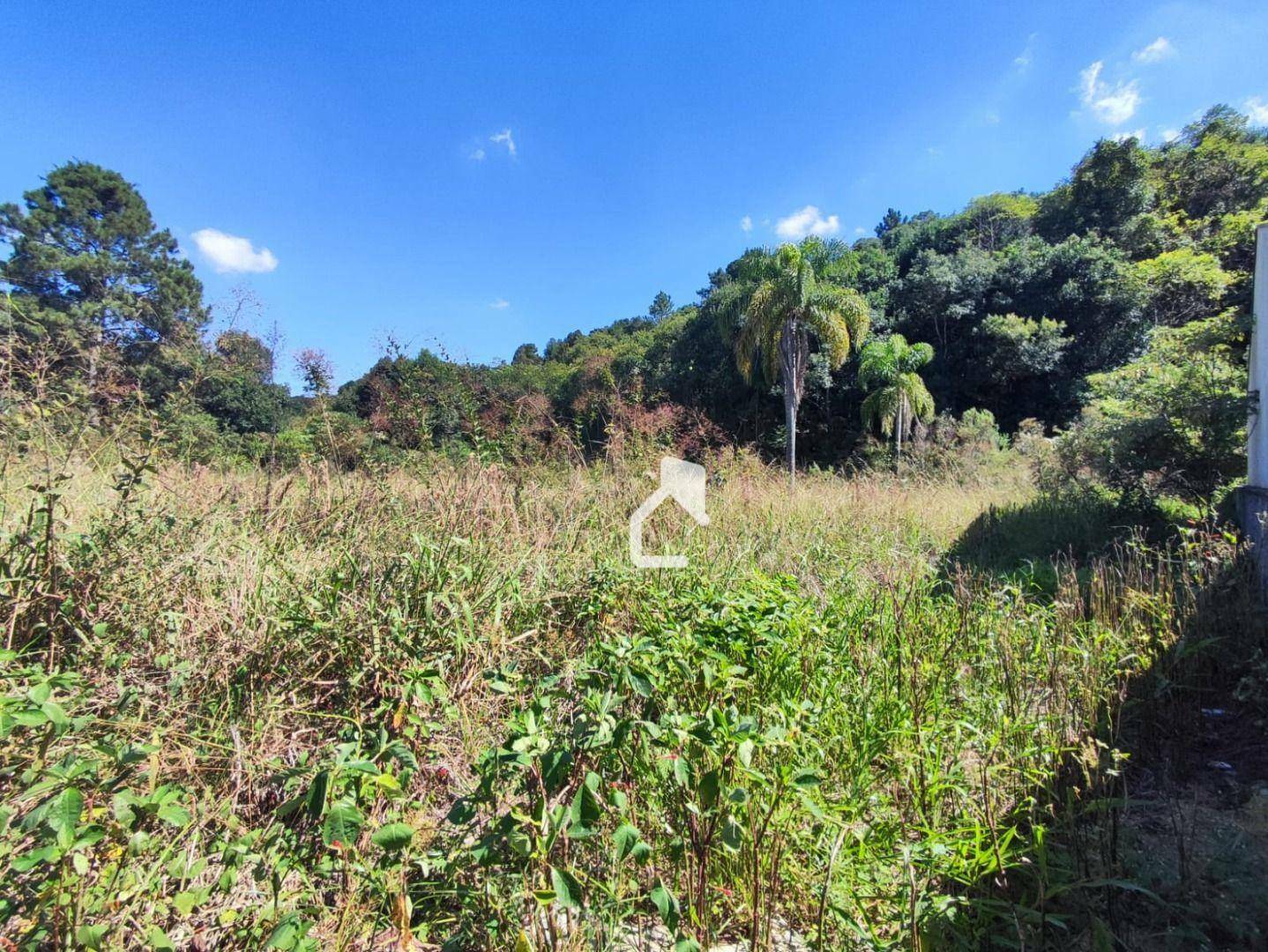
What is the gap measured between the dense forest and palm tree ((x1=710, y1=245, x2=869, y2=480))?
17 cm

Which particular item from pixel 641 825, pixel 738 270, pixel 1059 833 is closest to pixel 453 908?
pixel 641 825

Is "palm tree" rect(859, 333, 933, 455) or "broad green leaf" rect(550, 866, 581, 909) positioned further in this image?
"palm tree" rect(859, 333, 933, 455)

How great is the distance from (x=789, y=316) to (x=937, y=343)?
9.90 metres

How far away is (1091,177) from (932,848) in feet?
91.3

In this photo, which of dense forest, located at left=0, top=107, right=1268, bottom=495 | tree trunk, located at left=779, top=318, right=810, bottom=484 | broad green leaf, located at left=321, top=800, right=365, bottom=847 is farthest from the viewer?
tree trunk, located at left=779, top=318, right=810, bottom=484

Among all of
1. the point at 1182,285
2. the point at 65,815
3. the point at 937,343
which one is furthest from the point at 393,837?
the point at 937,343

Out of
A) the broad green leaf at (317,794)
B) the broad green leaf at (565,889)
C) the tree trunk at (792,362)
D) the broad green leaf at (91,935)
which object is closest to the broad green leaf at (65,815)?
the broad green leaf at (91,935)

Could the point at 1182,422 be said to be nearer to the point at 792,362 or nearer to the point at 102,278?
the point at 792,362

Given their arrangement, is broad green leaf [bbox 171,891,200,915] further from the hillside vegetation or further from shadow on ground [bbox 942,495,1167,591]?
shadow on ground [bbox 942,495,1167,591]

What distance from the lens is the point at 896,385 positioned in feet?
55.2

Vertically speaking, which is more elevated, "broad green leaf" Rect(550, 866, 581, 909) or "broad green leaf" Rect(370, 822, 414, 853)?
"broad green leaf" Rect(370, 822, 414, 853)

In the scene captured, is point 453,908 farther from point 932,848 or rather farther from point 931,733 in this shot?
point 931,733

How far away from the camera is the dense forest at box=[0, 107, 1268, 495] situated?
200 inches

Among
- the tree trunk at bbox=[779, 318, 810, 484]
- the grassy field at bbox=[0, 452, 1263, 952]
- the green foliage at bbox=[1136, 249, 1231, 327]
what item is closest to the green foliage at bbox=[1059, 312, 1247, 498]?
the grassy field at bbox=[0, 452, 1263, 952]
